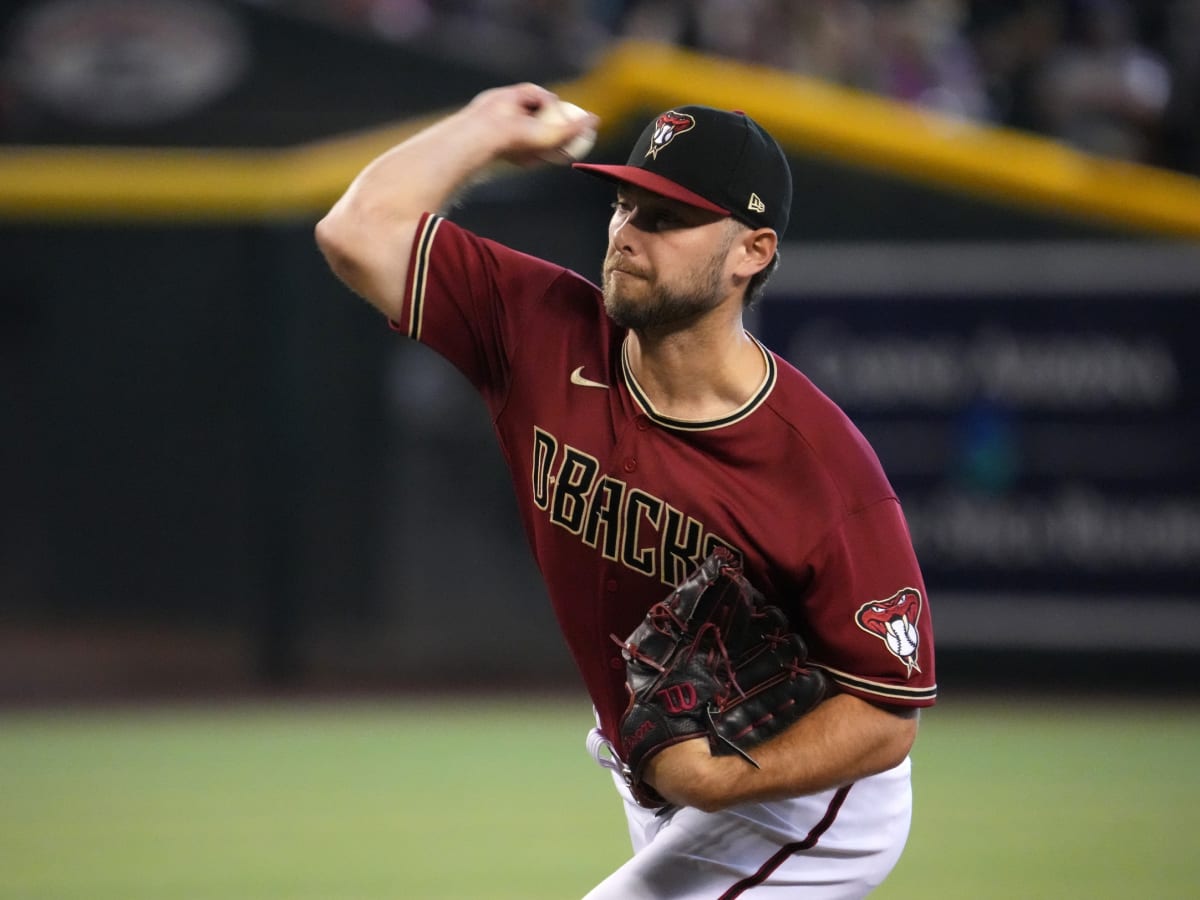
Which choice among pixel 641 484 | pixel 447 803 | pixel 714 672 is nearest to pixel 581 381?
pixel 641 484

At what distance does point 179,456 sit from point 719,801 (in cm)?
794

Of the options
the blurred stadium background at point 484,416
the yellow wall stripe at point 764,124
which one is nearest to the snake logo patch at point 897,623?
the blurred stadium background at point 484,416

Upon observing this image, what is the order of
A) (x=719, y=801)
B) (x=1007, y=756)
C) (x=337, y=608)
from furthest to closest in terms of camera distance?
(x=337, y=608) → (x=1007, y=756) → (x=719, y=801)

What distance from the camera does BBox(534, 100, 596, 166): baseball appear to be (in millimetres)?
3348

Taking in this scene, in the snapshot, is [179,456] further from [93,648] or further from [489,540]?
[489,540]

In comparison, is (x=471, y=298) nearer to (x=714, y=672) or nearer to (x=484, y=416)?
(x=714, y=672)

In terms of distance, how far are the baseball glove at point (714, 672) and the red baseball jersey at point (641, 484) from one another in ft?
0.31

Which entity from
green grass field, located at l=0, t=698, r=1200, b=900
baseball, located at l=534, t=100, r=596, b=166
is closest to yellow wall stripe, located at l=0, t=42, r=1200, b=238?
green grass field, located at l=0, t=698, r=1200, b=900

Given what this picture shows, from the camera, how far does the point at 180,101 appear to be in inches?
466

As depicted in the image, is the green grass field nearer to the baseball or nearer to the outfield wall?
the outfield wall

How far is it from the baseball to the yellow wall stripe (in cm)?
647

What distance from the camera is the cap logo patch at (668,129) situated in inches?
127

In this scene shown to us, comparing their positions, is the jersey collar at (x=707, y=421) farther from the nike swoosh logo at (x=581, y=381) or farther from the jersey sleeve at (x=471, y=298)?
the jersey sleeve at (x=471, y=298)

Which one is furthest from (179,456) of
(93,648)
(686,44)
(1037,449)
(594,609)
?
(594,609)
